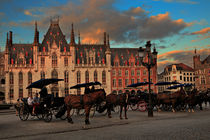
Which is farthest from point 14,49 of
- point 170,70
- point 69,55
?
point 170,70

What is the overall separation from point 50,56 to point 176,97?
45.1 meters

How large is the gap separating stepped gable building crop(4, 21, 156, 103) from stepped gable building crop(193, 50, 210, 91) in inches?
1051

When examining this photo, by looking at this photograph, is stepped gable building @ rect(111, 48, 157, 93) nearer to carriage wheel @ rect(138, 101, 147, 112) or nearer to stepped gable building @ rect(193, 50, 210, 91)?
stepped gable building @ rect(193, 50, 210, 91)

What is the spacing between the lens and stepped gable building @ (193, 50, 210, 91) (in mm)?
73025

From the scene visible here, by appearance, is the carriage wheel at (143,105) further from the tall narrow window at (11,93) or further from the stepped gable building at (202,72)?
the stepped gable building at (202,72)

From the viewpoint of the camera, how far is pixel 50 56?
58750mm

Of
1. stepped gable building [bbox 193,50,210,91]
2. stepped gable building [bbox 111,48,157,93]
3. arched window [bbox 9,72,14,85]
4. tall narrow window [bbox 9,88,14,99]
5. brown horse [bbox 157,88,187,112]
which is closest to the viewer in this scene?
brown horse [bbox 157,88,187,112]

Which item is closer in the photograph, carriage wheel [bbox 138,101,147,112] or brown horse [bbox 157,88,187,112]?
brown horse [bbox 157,88,187,112]

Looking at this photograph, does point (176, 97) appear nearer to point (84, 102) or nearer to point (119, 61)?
point (84, 102)

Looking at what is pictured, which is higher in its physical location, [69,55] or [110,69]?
[69,55]

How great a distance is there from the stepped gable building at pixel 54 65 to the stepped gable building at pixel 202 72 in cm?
2671

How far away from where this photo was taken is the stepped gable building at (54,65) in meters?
57.4

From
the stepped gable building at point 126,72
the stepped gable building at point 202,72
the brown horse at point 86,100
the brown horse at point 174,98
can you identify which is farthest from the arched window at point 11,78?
the stepped gable building at point 202,72

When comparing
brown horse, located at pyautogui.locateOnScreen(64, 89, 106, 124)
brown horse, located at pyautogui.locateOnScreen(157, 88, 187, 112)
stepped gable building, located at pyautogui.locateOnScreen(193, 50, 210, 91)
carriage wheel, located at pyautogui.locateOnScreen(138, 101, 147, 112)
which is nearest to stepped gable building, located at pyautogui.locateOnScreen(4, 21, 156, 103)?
stepped gable building, located at pyautogui.locateOnScreen(193, 50, 210, 91)
